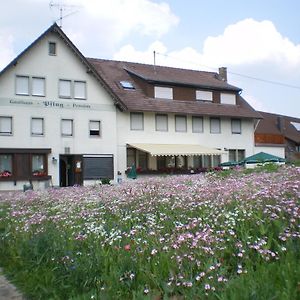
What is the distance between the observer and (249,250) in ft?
17.6

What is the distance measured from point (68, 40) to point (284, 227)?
108 feet

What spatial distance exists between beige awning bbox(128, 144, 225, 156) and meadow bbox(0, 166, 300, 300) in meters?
29.0

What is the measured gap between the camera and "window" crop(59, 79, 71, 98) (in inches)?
1452

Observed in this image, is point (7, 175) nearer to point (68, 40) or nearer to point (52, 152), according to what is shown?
Answer: point (52, 152)

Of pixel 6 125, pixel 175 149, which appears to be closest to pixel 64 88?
pixel 6 125

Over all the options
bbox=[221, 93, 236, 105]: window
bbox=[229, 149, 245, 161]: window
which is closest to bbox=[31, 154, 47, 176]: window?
bbox=[229, 149, 245, 161]: window

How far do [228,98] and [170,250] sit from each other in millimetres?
42155

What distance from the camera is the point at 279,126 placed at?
67250mm

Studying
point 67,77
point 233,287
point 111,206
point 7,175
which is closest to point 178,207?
point 111,206

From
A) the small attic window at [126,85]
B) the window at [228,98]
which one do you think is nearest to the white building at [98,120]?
the small attic window at [126,85]

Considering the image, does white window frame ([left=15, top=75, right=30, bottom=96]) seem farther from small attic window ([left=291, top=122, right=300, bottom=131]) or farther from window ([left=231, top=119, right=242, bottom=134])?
small attic window ([left=291, top=122, right=300, bottom=131])

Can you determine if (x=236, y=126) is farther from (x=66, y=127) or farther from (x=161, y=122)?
(x=66, y=127)

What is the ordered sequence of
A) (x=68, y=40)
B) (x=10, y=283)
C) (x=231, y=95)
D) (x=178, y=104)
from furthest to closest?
(x=231, y=95)
(x=178, y=104)
(x=68, y=40)
(x=10, y=283)

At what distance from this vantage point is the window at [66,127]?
121 feet
